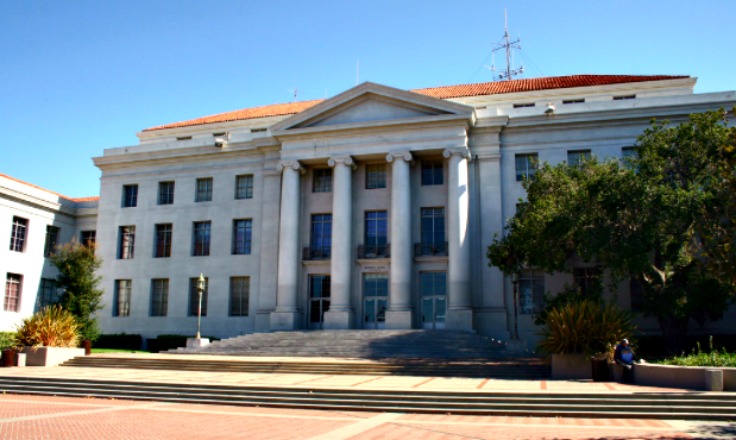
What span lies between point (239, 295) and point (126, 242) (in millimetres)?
9380

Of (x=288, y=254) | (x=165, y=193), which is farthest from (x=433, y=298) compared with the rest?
(x=165, y=193)

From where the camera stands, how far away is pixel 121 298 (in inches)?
1596

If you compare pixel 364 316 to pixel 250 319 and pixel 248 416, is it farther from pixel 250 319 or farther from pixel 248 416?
pixel 248 416

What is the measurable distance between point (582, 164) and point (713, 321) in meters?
9.78

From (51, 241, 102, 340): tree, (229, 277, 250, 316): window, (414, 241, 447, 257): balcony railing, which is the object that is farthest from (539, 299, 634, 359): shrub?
(51, 241, 102, 340): tree

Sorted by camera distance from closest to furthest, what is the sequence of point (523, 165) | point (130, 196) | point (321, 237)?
point (523, 165)
point (321, 237)
point (130, 196)

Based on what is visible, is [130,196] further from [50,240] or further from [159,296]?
[159,296]

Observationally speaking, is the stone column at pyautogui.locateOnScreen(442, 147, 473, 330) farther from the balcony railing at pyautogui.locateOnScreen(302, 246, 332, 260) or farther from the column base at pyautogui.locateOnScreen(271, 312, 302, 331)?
the column base at pyautogui.locateOnScreen(271, 312, 302, 331)

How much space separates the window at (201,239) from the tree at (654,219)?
20555mm

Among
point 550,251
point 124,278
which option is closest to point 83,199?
point 124,278

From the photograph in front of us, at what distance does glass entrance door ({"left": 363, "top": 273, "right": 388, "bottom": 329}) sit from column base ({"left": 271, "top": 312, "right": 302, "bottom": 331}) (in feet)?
12.8

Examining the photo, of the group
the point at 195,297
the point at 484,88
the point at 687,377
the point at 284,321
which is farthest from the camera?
the point at 484,88

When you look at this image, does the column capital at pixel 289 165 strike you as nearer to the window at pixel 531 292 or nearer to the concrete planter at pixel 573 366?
the window at pixel 531 292

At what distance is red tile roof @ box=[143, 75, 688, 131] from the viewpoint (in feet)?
135
